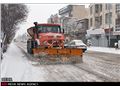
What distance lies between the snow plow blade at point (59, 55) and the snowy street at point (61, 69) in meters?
0.18

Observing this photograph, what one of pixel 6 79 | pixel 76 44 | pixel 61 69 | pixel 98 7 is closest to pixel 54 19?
pixel 76 44

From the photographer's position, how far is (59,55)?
9953mm

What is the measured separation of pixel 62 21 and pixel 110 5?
1253mm

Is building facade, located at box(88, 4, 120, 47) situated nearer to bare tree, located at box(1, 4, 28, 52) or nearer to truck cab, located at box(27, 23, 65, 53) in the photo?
truck cab, located at box(27, 23, 65, 53)

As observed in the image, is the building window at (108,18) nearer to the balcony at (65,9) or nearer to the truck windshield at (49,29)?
the truck windshield at (49,29)

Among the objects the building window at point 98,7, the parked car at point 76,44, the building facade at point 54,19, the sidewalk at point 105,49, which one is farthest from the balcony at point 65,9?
the sidewalk at point 105,49

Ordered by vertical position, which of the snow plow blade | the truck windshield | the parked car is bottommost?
the snow plow blade

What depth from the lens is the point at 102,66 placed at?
8734 mm

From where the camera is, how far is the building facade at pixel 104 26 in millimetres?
9264

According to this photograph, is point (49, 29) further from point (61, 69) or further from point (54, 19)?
point (61, 69)

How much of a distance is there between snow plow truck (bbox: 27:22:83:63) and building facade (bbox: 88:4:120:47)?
49cm

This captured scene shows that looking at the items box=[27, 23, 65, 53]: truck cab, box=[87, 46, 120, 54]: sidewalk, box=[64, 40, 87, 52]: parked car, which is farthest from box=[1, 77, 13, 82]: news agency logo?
box=[87, 46, 120, 54]: sidewalk

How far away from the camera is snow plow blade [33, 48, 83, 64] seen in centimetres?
932
